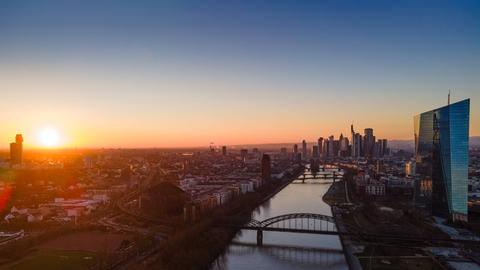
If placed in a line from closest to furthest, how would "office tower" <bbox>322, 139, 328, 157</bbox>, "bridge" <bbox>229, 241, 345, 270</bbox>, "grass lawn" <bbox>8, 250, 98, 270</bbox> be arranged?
1. "grass lawn" <bbox>8, 250, 98, 270</bbox>
2. "bridge" <bbox>229, 241, 345, 270</bbox>
3. "office tower" <bbox>322, 139, 328, 157</bbox>

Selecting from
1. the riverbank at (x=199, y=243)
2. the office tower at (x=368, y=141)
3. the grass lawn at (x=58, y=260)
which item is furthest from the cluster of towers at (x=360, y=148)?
the grass lawn at (x=58, y=260)

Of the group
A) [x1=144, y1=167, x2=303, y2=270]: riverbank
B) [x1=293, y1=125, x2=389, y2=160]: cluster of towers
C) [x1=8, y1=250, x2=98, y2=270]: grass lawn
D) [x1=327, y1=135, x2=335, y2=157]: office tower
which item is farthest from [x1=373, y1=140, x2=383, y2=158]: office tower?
[x1=8, y1=250, x2=98, y2=270]: grass lawn

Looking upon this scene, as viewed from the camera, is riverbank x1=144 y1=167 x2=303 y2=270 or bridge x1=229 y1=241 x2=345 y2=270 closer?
riverbank x1=144 y1=167 x2=303 y2=270

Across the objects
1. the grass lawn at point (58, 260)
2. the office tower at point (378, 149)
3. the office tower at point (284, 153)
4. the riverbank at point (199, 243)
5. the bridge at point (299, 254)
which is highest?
the office tower at point (378, 149)

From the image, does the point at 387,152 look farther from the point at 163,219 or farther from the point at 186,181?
the point at 163,219

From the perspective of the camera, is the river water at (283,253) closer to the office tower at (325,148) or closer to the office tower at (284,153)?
the office tower at (284,153)

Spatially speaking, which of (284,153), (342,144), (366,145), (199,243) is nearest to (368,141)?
(366,145)

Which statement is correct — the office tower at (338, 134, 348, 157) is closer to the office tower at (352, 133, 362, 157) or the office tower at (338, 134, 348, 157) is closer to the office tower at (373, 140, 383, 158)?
the office tower at (352, 133, 362, 157)
